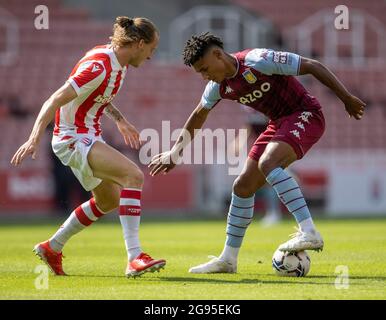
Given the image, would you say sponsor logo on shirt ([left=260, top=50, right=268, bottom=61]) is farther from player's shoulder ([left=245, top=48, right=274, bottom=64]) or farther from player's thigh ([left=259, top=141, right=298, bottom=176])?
player's thigh ([left=259, top=141, right=298, bottom=176])

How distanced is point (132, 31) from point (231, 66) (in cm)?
84

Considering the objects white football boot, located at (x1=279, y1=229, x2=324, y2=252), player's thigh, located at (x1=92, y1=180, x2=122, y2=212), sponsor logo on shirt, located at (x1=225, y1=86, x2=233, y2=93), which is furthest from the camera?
player's thigh, located at (x1=92, y1=180, x2=122, y2=212)

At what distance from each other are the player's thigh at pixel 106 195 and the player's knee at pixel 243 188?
1003 millimetres

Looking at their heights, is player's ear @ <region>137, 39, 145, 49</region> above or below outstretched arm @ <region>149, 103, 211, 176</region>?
above

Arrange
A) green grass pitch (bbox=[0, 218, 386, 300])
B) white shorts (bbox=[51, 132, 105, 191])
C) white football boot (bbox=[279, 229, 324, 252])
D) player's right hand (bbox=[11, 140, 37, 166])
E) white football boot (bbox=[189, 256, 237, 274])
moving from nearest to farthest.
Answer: green grass pitch (bbox=[0, 218, 386, 300]) → player's right hand (bbox=[11, 140, 37, 166]) → white football boot (bbox=[279, 229, 324, 252]) → white shorts (bbox=[51, 132, 105, 191]) → white football boot (bbox=[189, 256, 237, 274])

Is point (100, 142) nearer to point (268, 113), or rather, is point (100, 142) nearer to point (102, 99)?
point (102, 99)

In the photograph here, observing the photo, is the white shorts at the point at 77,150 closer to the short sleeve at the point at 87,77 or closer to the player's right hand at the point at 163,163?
the short sleeve at the point at 87,77

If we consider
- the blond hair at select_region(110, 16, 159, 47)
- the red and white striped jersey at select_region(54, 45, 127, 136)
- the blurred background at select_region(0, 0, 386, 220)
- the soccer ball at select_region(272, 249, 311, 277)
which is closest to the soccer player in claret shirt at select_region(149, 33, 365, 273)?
the soccer ball at select_region(272, 249, 311, 277)

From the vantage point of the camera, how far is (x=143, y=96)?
78.1 feet

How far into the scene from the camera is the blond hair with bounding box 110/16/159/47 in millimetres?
6961

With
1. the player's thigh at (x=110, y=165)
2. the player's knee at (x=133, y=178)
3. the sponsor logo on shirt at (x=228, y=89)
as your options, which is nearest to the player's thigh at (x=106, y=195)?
the player's thigh at (x=110, y=165)

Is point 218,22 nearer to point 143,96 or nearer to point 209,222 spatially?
point 143,96

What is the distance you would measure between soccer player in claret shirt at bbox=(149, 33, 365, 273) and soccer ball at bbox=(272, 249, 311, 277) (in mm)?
209

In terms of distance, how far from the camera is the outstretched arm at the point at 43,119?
247 inches
